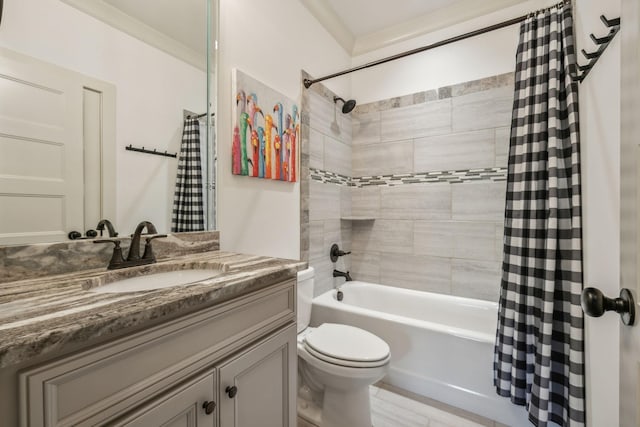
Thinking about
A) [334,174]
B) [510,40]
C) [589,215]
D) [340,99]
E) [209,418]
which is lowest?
[209,418]

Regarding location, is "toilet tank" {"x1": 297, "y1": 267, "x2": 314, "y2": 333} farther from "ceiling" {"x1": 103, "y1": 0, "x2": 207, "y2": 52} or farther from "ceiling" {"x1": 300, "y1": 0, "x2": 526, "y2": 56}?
"ceiling" {"x1": 300, "y1": 0, "x2": 526, "y2": 56}

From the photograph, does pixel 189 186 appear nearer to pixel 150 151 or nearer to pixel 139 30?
pixel 150 151

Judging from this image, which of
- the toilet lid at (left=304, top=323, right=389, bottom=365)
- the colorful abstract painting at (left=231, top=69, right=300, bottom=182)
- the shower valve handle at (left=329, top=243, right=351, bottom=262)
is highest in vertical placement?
the colorful abstract painting at (left=231, top=69, right=300, bottom=182)

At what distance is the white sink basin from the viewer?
874 mm

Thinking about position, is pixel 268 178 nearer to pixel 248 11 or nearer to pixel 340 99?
pixel 248 11

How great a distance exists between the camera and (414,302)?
230 cm

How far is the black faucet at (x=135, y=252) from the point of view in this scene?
95cm

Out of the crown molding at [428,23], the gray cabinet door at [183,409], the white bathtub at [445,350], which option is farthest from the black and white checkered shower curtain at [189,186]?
the crown molding at [428,23]

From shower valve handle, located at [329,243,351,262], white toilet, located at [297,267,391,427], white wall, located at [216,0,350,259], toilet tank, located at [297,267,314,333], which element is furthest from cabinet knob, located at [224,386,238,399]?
shower valve handle, located at [329,243,351,262]

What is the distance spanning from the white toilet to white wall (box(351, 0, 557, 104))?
6.68 ft

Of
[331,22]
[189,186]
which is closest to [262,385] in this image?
[189,186]

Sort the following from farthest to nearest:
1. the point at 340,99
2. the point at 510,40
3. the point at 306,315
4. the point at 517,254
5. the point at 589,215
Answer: the point at 340,99
the point at 510,40
the point at 306,315
the point at 517,254
the point at 589,215

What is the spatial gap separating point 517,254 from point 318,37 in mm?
2025

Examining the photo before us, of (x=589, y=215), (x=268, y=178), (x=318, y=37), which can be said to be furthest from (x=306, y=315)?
(x=318, y=37)
